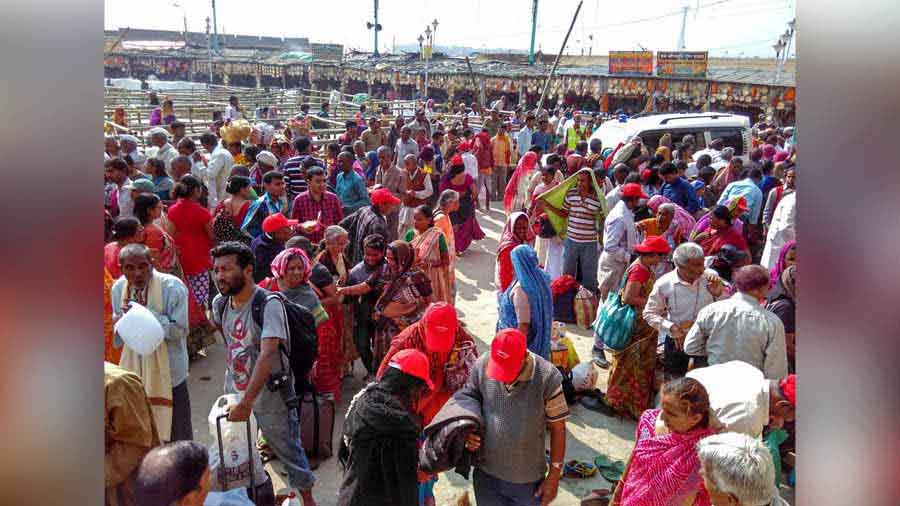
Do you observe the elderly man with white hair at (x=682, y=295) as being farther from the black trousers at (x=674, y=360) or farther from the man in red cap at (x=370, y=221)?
the man in red cap at (x=370, y=221)

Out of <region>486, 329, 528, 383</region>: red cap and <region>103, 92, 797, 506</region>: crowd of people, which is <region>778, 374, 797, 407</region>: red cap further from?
<region>486, 329, 528, 383</region>: red cap

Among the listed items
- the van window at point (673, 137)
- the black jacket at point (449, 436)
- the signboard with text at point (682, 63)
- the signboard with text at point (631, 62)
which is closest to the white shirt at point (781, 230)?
the black jacket at point (449, 436)

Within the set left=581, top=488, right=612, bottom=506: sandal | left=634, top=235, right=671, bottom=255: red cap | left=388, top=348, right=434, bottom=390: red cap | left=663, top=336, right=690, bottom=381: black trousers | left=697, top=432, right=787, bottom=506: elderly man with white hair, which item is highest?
left=634, top=235, right=671, bottom=255: red cap

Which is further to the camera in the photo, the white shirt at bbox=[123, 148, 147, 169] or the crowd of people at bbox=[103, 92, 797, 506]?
the white shirt at bbox=[123, 148, 147, 169]

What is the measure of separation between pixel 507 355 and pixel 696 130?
10104mm

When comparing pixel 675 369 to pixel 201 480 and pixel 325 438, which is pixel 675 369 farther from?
pixel 201 480

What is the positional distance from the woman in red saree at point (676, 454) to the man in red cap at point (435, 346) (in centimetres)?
117

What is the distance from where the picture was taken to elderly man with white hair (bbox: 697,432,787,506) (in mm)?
2297

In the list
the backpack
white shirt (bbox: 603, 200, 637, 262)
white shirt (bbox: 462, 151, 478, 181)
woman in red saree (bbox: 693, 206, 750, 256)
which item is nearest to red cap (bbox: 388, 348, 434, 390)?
the backpack

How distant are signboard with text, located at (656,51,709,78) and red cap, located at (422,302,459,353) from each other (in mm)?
30691

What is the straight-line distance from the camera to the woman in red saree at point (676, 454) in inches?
104

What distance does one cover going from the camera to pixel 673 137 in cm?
1198

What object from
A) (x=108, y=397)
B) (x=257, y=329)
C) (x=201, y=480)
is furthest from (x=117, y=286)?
(x=201, y=480)
